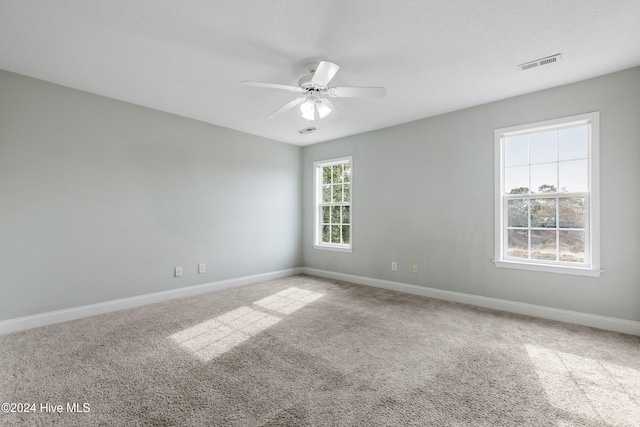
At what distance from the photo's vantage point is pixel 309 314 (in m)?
3.40

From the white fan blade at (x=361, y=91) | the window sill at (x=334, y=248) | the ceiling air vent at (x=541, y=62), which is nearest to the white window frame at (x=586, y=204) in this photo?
the ceiling air vent at (x=541, y=62)


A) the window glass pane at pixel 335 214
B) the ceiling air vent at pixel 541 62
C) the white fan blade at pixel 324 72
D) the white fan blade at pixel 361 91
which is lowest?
the window glass pane at pixel 335 214

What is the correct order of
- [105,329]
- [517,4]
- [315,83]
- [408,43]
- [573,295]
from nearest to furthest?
[517,4]
[408,43]
[315,83]
[105,329]
[573,295]

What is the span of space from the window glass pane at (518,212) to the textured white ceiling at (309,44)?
1279 millimetres

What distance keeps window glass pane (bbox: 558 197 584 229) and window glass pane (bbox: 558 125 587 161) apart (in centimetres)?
46

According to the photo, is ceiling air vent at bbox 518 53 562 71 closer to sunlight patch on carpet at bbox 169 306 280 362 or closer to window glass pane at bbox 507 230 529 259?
window glass pane at bbox 507 230 529 259

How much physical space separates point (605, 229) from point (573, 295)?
751 mm

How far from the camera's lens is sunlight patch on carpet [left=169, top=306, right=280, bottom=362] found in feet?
8.23

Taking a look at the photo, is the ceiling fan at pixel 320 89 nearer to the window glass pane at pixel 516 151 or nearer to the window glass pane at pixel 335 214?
the window glass pane at pixel 516 151

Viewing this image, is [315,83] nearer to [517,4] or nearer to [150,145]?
[517,4]

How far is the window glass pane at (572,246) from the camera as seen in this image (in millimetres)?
3159

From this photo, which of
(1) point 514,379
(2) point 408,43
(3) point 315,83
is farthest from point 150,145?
(1) point 514,379

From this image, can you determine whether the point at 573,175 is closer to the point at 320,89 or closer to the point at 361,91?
the point at 361,91

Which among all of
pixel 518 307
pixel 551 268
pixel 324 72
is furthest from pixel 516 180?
pixel 324 72
